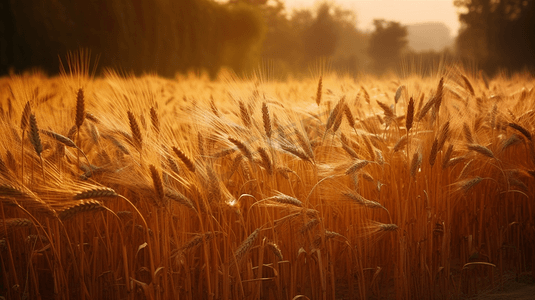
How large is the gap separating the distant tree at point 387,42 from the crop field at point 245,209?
40.8 meters

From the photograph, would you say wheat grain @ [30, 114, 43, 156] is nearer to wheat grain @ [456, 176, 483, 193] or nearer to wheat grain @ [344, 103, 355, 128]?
wheat grain @ [344, 103, 355, 128]

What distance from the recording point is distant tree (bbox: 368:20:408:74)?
41.0m

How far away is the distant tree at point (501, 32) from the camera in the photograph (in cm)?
2234

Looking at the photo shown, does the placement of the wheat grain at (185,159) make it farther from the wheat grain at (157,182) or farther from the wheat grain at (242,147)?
the wheat grain at (242,147)

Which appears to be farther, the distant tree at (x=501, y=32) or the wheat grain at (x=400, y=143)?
the distant tree at (x=501, y=32)

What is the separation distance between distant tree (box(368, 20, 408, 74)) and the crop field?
40843 millimetres

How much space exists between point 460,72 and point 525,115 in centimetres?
94

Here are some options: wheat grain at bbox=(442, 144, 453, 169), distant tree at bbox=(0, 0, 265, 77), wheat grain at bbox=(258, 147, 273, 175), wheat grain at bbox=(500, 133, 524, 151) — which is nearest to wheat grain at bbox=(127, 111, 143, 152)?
wheat grain at bbox=(258, 147, 273, 175)

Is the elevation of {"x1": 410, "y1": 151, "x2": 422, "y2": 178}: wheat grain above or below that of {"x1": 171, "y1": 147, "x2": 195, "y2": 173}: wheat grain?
below

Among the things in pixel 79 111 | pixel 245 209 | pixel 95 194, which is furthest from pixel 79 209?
pixel 245 209

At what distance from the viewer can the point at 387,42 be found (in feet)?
136

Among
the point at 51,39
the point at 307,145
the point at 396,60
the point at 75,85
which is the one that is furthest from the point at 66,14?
the point at 396,60

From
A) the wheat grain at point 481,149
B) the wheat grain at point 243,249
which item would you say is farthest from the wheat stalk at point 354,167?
the wheat grain at point 481,149

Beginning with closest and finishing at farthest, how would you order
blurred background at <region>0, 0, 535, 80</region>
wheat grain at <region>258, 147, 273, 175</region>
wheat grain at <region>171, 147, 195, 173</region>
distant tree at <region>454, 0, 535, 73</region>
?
wheat grain at <region>171, 147, 195, 173</region>
wheat grain at <region>258, 147, 273, 175</region>
blurred background at <region>0, 0, 535, 80</region>
distant tree at <region>454, 0, 535, 73</region>
